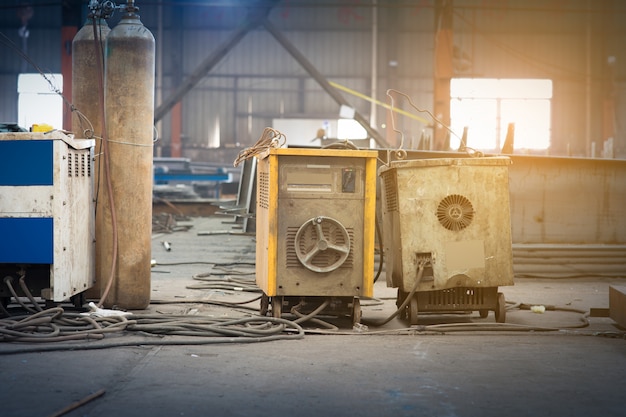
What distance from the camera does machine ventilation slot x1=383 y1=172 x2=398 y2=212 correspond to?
4.90m

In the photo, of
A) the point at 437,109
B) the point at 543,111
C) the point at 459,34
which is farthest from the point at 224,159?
the point at 437,109

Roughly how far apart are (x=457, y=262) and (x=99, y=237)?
2.40m

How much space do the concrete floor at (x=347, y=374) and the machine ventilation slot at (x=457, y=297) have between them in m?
0.16

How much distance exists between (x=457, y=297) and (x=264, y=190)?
1420mm

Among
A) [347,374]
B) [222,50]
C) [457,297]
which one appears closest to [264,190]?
[457,297]

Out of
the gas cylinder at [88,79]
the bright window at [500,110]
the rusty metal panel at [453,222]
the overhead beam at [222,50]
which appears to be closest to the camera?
the rusty metal panel at [453,222]

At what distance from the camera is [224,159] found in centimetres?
2748

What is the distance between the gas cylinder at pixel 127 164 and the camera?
5.07 meters

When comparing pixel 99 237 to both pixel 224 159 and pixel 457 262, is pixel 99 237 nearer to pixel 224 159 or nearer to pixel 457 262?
pixel 457 262

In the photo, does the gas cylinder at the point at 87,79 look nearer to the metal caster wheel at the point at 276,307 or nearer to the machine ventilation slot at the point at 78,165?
the machine ventilation slot at the point at 78,165

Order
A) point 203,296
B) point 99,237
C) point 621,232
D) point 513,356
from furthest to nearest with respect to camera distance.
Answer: point 621,232
point 203,296
point 99,237
point 513,356

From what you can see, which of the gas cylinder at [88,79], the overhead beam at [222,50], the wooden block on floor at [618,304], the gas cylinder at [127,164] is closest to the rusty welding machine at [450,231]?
the wooden block on floor at [618,304]

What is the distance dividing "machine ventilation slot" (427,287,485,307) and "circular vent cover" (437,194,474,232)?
1.39 feet

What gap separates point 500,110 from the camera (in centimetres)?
2555
